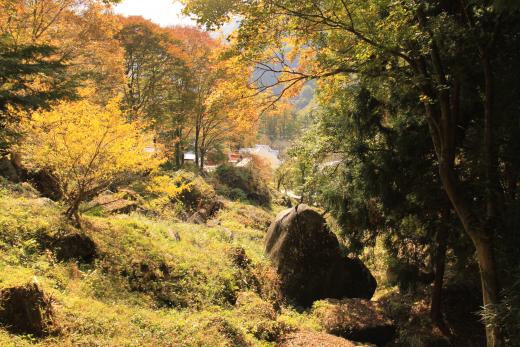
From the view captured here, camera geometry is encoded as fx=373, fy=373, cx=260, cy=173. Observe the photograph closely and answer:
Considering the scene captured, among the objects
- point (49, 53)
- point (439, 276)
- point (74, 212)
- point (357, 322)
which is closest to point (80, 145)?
point (74, 212)

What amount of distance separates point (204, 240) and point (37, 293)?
7.63 meters

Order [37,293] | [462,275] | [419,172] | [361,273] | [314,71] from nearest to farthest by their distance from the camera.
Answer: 1. [37,293]
2. [314,71]
3. [419,172]
4. [462,275]
5. [361,273]

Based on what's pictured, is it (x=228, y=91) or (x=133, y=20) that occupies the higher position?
(x=133, y=20)

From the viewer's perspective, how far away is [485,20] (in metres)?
5.75

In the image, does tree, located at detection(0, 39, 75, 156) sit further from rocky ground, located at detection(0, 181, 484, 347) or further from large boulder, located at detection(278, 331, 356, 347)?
large boulder, located at detection(278, 331, 356, 347)

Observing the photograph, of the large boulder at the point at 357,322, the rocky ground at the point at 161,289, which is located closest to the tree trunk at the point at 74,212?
the rocky ground at the point at 161,289

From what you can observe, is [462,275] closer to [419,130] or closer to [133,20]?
[419,130]

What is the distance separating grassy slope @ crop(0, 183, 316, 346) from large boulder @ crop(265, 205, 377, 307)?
3.33 feet

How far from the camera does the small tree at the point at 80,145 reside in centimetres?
824

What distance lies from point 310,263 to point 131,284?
5.46 m

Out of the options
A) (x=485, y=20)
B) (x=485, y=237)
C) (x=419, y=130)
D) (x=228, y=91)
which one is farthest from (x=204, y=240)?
(x=485, y=20)

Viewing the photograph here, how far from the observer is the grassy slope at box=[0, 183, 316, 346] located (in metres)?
5.80

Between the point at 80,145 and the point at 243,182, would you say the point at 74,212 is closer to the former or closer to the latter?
the point at 80,145

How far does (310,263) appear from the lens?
11.4 metres
